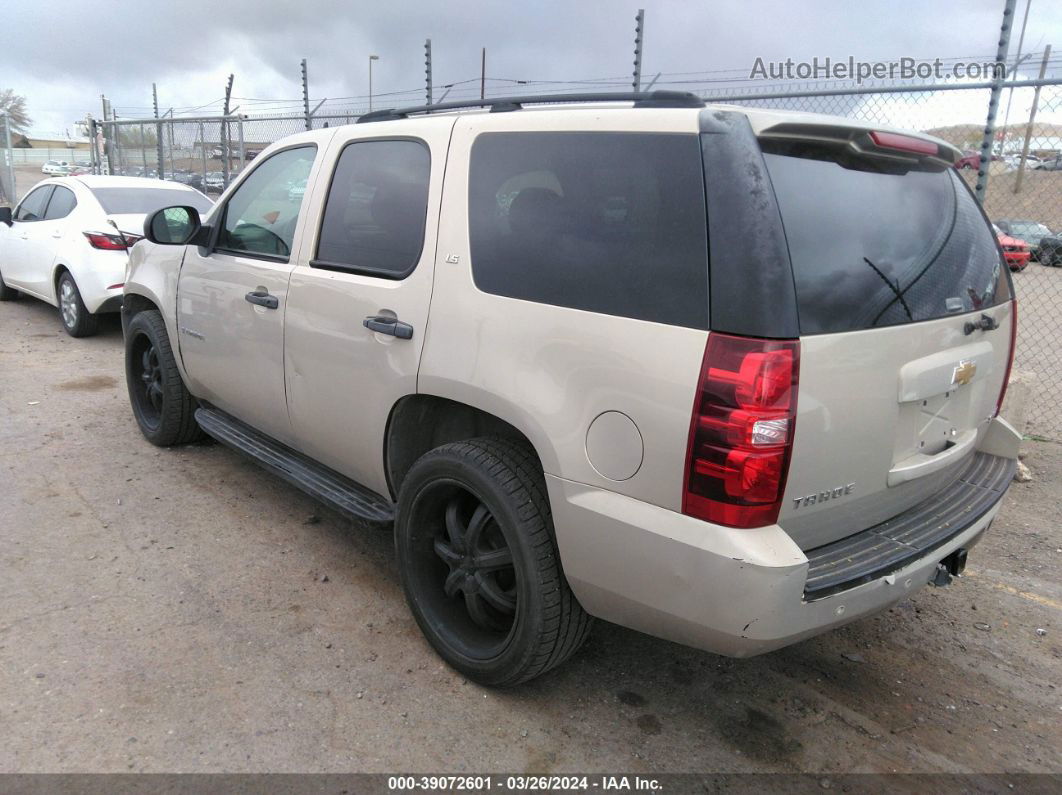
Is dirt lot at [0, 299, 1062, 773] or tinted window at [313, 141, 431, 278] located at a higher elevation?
tinted window at [313, 141, 431, 278]

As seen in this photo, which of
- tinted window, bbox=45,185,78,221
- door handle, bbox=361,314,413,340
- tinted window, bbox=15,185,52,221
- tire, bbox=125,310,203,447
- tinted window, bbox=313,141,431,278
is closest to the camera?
door handle, bbox=361,314,413,340

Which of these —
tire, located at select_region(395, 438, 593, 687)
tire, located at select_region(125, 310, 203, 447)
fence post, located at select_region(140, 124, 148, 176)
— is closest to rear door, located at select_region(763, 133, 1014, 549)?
tire, located at select_region(395, 438, 593, 687)

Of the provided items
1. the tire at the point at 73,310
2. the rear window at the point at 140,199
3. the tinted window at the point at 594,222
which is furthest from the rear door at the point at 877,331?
the tire at the point at 73,310

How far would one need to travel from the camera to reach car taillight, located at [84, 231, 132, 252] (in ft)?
24.9

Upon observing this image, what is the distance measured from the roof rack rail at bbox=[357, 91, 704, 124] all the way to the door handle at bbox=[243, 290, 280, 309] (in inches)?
35.7

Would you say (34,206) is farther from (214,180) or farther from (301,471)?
(301,471)

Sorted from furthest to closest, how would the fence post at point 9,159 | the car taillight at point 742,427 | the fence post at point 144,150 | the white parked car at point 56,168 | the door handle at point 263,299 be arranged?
the white parked car at point 56,168 < the fence post at point 9,159 < the fence post at point 144,150 < the door handle at point 263,299 < the car taillight at point 742,427

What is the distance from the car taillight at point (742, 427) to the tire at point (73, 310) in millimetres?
7666

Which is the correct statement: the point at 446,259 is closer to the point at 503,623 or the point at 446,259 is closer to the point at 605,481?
the point at 605,481

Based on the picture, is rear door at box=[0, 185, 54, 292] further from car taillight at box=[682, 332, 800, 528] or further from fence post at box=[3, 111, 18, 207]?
car taillight at box=[682, 332, 800, 528]

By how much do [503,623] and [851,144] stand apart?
2.00 m

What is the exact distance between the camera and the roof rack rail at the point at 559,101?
7.60 feet

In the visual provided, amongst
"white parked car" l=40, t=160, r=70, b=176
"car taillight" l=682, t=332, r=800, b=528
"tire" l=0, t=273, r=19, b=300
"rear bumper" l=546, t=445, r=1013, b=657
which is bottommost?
"tire" l=0, t=273, r=19, b=300

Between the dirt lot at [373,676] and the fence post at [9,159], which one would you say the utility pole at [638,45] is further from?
the fence post at [9,159]
